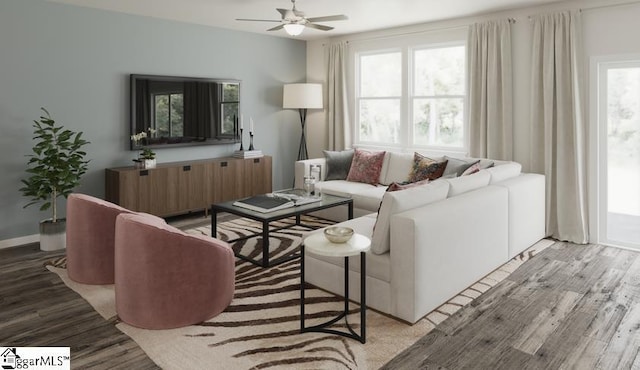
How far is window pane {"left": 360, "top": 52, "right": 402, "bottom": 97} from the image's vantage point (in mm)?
6445

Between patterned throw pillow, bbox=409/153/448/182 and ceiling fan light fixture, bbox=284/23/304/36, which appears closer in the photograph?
ceiling fan light fixture, bbox=284/23/304/36

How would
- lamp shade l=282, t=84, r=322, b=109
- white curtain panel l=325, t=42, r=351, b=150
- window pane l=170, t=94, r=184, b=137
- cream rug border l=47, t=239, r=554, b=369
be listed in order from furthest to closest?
white curtain panel l=325, t=42, r=351, b=150
lamp shade l=282, t=84, r=322, b=109
window pane l=170, t=94, r=184, b=137
cream rug border l=47, t=239, r=554, b=369

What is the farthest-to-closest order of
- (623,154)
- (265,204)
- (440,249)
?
1. (623,154)
2. (265,204)
3. (440,249)

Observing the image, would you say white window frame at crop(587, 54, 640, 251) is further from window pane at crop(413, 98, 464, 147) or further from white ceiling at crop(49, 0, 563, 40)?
window pane at crop(413, 98, 464, 147)

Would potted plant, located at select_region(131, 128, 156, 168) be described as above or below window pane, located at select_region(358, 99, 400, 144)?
below

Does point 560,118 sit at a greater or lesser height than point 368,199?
greater

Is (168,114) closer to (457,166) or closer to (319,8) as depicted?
(319,8)

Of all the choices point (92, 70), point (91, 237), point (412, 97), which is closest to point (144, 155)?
point (92, 70)

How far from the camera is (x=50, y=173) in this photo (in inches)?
175

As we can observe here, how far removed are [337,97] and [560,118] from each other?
316cm

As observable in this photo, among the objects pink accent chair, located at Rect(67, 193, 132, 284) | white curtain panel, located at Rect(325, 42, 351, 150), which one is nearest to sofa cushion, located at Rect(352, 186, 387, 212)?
white curtain panel, located at Rect(325, 42, 351, 150)

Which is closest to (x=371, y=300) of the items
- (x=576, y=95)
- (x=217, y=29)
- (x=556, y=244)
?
(x=556, y=244)

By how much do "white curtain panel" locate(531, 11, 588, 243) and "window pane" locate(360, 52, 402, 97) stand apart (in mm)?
1893

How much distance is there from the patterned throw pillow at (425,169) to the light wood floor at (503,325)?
4.85ft
